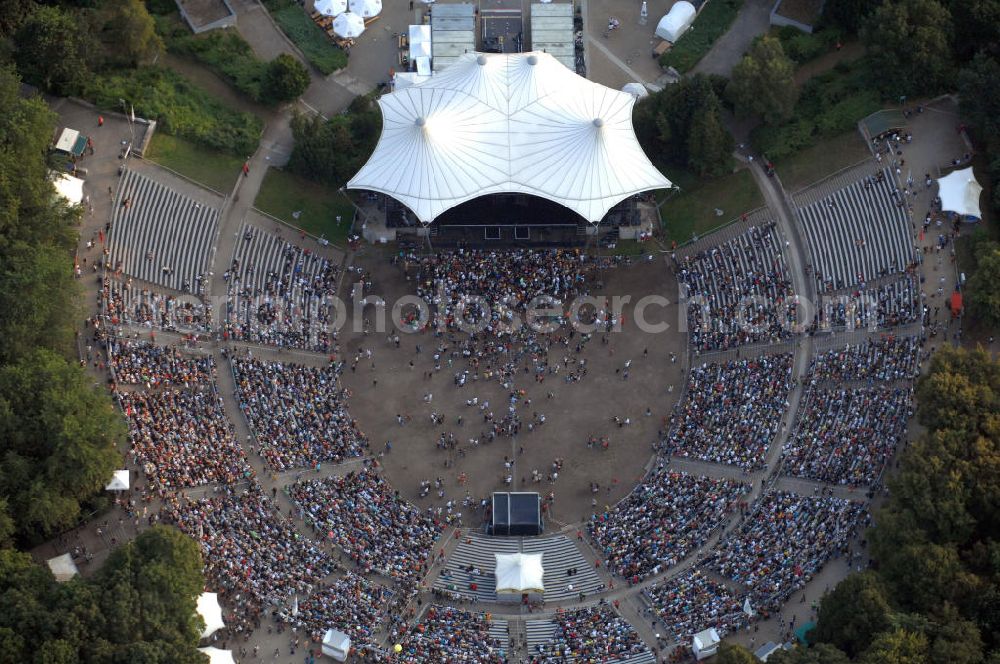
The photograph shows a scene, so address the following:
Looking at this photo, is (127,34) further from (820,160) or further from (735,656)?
(735,656)

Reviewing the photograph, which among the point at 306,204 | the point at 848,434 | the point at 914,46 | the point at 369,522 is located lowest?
the point at 369,522

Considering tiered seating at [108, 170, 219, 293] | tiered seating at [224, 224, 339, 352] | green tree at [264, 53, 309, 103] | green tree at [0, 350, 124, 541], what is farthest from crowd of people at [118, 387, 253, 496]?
green tree at [264, 53, 309, 103]

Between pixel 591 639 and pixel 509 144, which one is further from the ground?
pixel 509 144

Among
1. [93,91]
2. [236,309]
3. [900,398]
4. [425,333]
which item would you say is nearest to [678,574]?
[900,398]

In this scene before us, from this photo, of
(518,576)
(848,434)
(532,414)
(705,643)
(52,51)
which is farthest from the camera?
(52,51)

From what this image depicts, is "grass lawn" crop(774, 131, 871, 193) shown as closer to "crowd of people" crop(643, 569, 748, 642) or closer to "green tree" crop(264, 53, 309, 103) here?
"crowd of people" crop(643, 569, 748, 642)

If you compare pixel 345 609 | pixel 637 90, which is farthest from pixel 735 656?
pixel 637 90

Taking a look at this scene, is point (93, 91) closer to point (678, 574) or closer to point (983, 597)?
point (678, 574)
